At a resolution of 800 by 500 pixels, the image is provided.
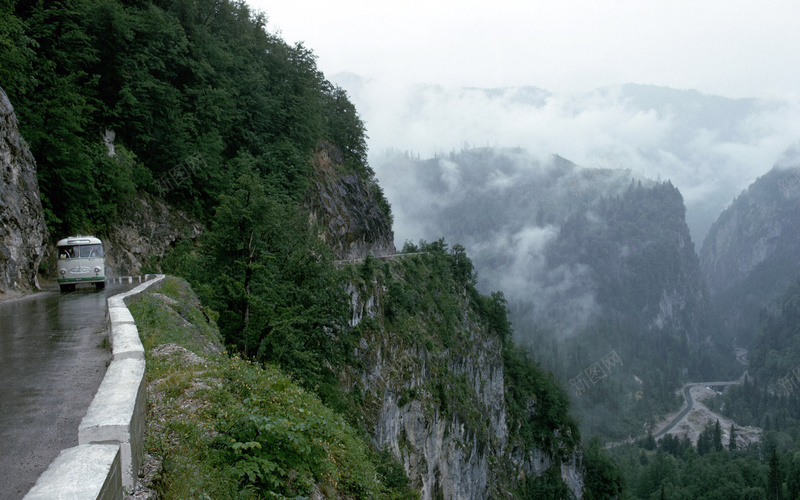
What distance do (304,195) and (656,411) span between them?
182 m

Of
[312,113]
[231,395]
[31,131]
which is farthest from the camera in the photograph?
[312,113]

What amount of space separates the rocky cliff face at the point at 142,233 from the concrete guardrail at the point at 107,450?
2523cm

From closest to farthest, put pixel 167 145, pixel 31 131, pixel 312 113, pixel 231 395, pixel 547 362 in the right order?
pixel 231 395 < pixel 31 131 < pixel 167 145 < pixel 312 113 < pixel 547 362

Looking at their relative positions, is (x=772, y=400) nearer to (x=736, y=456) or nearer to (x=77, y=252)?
(x=736, y=456)

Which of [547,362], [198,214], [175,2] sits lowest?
[547,362]

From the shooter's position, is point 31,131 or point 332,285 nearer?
point 332,285

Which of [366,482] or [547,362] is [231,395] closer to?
[366,482]

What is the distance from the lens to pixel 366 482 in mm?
7672

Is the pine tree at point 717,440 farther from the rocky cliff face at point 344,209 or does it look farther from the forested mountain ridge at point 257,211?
the rocky cliff face at point 344,209

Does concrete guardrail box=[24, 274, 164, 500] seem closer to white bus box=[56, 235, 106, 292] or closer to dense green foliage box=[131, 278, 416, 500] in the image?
dense green foliage box=[131, 278, 416, 500]

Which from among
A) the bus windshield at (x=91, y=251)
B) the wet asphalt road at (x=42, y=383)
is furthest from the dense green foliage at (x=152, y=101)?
the wet asphalt road at (x=42, y=383)

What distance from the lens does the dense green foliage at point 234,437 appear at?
14.9 feet

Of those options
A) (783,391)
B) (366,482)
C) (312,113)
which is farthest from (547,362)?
(366,482)

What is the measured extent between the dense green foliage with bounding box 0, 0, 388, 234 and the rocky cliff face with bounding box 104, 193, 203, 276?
919 mm
